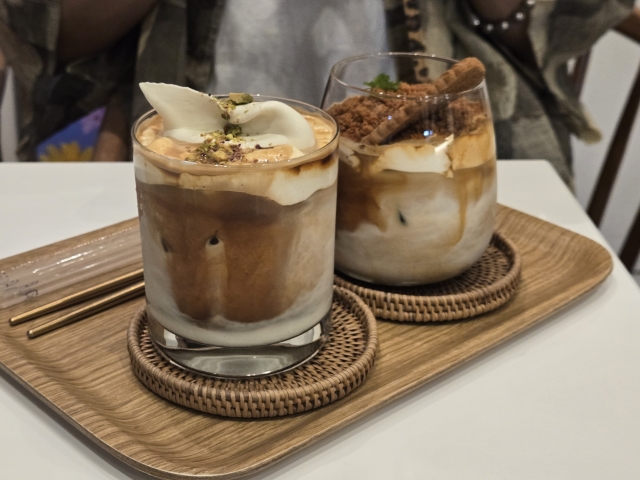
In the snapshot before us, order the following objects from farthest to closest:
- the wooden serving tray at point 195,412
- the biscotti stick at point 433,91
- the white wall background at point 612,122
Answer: the white wall background at point 612,122 < the biscotti stick at point 433,91 < the wooden serving tray at point 195,412

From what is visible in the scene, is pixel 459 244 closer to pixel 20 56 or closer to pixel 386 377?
pixel 386 377

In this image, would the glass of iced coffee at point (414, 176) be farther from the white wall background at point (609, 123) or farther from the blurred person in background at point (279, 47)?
the white wall background at point (609, 123)

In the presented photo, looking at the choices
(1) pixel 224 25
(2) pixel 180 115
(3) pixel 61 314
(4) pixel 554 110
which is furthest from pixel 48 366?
(4) pixel 554 110

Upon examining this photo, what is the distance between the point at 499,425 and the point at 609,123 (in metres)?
1.50

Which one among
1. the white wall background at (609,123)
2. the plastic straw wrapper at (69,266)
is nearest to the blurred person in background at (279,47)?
the plastic straw wrapper at (69,266)

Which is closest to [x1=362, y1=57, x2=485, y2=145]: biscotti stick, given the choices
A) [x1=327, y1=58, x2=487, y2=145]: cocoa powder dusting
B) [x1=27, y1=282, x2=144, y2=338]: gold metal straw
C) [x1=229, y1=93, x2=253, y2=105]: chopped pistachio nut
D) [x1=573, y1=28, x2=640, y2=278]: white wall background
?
[x1=327, y1=58, x2=487, y2=145]: cocoa powder dusting

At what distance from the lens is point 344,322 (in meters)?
0.55

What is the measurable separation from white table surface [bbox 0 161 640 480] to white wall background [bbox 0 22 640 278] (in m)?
1.23

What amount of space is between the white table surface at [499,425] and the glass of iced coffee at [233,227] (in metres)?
0.08

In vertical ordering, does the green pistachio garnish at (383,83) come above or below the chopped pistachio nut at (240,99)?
below

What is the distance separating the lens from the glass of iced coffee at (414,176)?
53 cm

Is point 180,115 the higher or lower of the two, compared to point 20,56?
higher

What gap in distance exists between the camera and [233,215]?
417 mm

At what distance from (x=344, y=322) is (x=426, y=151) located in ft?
0.50
